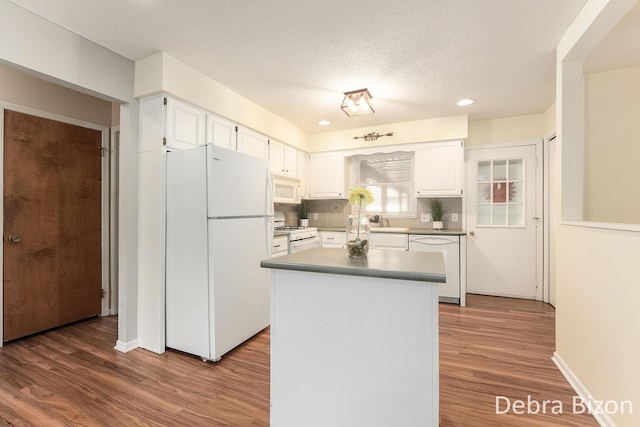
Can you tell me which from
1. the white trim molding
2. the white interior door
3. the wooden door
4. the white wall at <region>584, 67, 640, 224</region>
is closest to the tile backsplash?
the white interior door

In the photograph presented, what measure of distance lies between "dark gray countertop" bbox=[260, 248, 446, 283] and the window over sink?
2.89 metres

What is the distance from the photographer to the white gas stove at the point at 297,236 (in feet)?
11.7

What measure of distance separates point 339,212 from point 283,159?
1.34 metres

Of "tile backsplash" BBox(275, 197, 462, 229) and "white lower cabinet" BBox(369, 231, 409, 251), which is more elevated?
Result: "tile backsplash" BBox(275, 197, 462, 229)

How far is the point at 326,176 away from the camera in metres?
4.65

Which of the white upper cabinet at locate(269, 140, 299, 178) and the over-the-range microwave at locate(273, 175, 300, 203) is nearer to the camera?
the white upper cabinet at locate(269, 140, 299, 178)

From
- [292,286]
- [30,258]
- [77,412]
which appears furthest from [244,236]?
[30,258]

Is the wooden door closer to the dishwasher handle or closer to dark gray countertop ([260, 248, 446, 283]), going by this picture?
dark gray countertop ([260, 248, 446, 283])

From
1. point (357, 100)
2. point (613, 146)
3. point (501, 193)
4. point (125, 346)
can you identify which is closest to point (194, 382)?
point (125, 346)

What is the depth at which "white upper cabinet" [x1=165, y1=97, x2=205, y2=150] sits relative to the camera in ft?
8.11

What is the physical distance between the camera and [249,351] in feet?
8.14

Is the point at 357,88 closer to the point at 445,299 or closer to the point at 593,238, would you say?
the point at 593,238

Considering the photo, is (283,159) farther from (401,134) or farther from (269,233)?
(401,134)

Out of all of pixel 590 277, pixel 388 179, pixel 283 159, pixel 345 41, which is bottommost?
pixel 590 277
